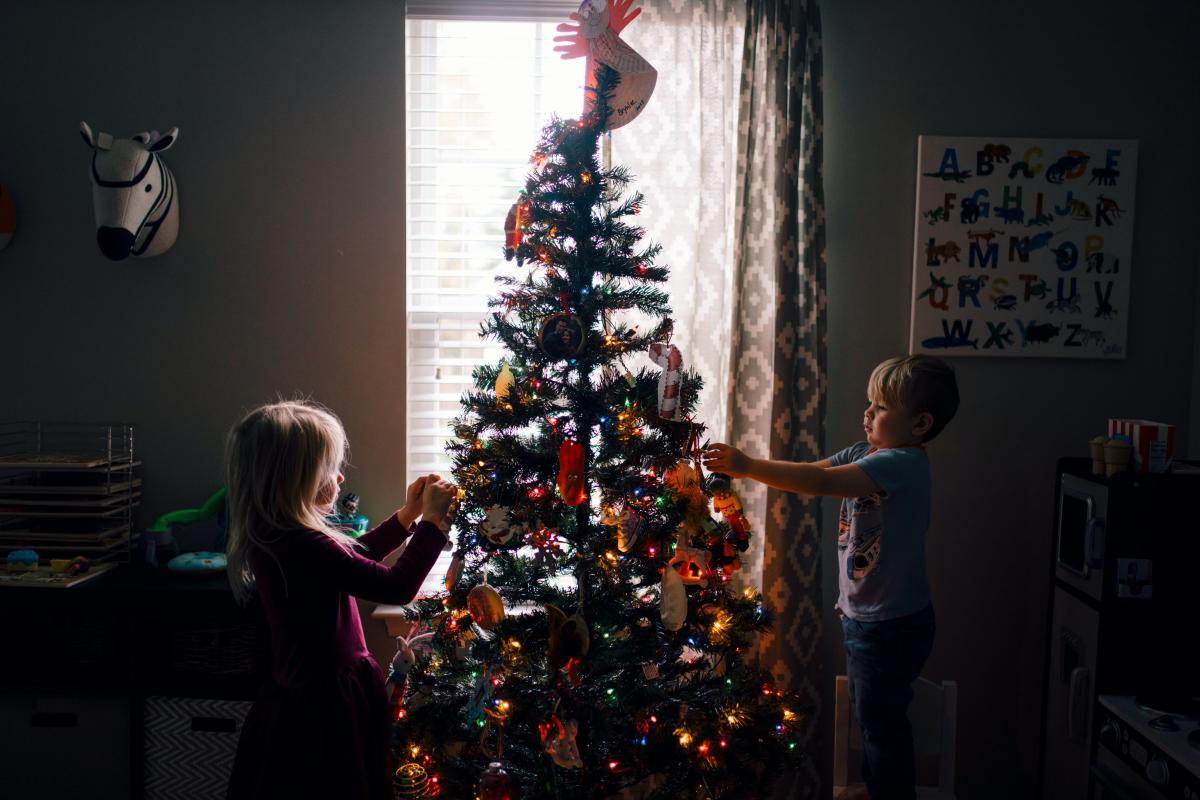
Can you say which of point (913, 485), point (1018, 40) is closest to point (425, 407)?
point (913, 485)

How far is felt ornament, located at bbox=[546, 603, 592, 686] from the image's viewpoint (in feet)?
5.16

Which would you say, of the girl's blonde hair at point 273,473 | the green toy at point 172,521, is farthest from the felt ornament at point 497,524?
the green toy at point 172,521

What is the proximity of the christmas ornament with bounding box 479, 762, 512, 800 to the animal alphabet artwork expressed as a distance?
171cm

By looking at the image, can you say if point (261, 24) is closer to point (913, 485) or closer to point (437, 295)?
point (437, 295)

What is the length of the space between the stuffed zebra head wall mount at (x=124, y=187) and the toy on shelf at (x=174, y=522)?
731 millimetres

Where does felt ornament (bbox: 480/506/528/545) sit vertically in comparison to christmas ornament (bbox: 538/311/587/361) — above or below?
below

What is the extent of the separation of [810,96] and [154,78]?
1.96 meters

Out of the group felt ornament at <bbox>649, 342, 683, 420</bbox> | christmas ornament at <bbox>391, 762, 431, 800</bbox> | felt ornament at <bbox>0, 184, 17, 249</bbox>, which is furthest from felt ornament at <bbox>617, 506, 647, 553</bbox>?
felt ornament at <bbox>0, 184, 17, 249</bbox>

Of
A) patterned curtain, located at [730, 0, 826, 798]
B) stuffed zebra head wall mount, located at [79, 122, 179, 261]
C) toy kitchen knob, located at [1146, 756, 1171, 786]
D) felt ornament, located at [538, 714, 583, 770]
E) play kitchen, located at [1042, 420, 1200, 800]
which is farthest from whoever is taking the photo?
patterned curtain, located at [730, 0, 826, 798]

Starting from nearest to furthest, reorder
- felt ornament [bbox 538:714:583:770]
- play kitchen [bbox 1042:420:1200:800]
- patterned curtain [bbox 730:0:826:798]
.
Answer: felt ornament [bbox 538:714:583:770]
play kitchen [bbox 1042:420:1200:800]
patterned curtain [bbox 730:0:826:798]

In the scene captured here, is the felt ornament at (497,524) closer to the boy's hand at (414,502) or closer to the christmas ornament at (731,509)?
the boy's hand at (414,502)

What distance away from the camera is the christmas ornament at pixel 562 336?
163 cm

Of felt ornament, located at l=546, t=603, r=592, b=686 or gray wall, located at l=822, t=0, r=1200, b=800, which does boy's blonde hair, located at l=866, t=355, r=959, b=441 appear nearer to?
gray wall, located at l=822, t=0, r=1200, b=800

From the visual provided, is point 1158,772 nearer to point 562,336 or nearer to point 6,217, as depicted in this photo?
point 562,336
